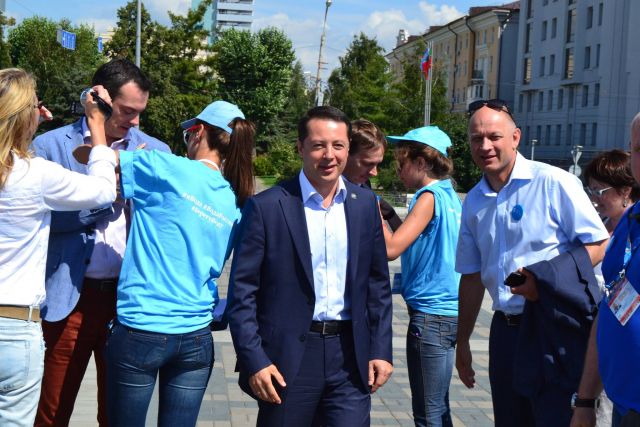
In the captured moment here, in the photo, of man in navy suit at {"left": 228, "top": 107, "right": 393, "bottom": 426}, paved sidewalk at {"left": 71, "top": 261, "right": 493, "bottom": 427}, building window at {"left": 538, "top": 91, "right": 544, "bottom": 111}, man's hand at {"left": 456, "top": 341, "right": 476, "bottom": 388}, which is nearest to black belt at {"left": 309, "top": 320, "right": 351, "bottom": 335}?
man in navy suit at {"left": 228, "top": 107, "right": 393, "bottom": 426}

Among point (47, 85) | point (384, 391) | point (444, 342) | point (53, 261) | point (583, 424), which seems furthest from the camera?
point (47, 85)

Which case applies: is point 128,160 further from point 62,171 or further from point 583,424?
point 583,424

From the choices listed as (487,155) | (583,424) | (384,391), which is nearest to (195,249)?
(487,155)

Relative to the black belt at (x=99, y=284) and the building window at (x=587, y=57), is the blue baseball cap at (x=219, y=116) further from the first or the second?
the building window at (x=587, y=57)

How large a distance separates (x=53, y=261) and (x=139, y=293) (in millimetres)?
543

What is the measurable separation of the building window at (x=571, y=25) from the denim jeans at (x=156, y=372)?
70.8 m

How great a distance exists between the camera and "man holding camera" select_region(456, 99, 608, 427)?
153 inches

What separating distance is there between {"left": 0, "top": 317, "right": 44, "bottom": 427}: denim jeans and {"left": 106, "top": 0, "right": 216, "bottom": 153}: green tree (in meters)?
43.5

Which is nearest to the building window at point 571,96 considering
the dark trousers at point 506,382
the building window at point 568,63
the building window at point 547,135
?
the building window at point 568,63

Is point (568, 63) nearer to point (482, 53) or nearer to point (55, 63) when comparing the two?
point (482, 53)

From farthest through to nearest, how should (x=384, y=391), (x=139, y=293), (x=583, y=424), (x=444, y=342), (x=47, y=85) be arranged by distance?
(x=47, y=85) → (x=384, y=391) → (x=444, y=342) → (x=139, y=293) → (x=583, y=424)

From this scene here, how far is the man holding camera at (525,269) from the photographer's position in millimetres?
3879

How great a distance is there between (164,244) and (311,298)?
25.6 inches

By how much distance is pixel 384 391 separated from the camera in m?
7.42
